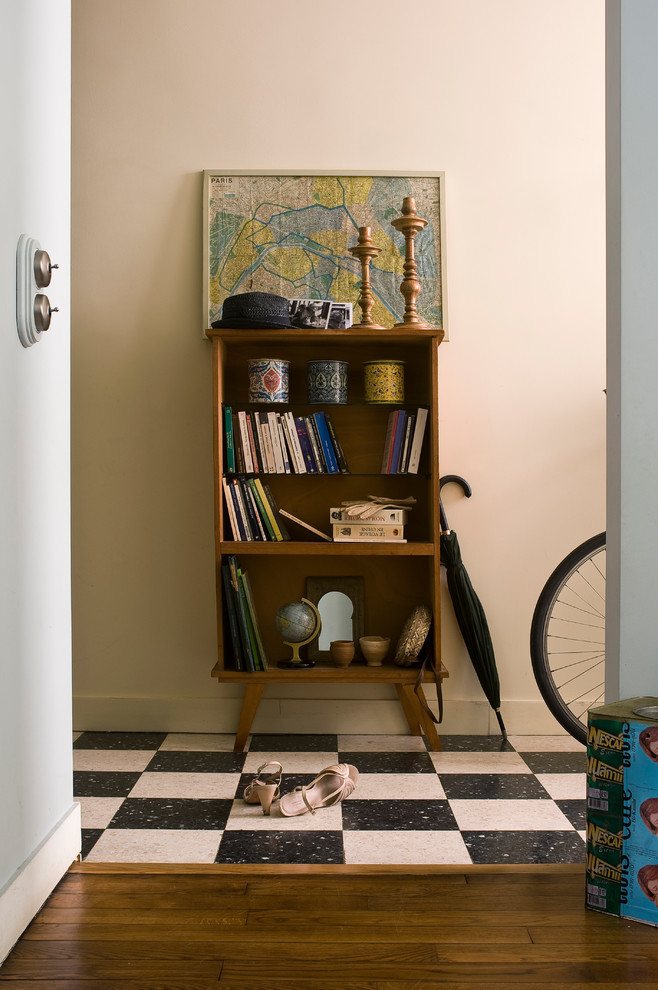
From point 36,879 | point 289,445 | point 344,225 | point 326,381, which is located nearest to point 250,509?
point 289,445

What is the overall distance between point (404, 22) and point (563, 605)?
88.4 inches

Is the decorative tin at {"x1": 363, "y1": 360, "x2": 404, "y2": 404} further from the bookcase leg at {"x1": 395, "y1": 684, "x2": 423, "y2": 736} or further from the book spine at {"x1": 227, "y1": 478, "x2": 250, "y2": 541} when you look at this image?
→ the bookcase leg at {"x1": 395, "y1": 684, "x2": 423, "y2": 736}

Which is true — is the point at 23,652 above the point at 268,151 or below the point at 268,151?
below

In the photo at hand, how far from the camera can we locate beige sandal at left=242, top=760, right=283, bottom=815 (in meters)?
2.35

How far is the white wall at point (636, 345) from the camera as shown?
5.58 ft

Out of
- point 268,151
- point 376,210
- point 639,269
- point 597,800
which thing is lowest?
point 597,800

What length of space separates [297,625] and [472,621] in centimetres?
64

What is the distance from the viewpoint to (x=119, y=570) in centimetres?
324

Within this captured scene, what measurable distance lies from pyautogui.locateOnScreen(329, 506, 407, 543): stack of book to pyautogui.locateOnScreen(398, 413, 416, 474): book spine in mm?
165

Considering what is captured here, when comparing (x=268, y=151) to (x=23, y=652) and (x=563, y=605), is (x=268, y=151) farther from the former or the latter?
(x=23, y=652)

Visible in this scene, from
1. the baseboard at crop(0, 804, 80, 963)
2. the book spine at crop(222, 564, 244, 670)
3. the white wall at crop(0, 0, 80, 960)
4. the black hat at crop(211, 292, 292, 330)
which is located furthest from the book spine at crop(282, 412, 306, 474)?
the baseboard at crop(0, 804, 80, 963)

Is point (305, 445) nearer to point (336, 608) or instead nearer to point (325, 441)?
point (325, 441)

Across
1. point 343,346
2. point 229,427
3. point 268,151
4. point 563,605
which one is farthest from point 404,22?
point 563,605

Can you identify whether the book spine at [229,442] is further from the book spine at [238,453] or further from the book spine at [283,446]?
the book spine at [283,446]
